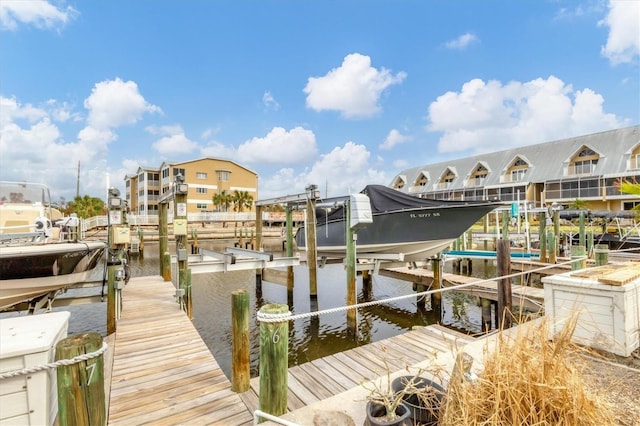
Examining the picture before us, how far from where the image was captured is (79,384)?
2.06 meters

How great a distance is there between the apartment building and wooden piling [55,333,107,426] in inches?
1215

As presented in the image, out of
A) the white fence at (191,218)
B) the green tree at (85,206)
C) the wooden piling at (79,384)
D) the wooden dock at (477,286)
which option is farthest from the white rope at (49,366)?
the green tree at (85,206)

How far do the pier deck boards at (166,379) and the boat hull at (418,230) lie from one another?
6150 mm

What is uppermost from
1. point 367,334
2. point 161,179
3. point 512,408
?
point 161,179

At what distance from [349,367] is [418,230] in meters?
6.05

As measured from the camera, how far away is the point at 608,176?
30688 millimetres

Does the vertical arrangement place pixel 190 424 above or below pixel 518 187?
below

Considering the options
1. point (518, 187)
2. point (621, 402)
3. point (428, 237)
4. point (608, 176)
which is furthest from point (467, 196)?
point (621, 402)

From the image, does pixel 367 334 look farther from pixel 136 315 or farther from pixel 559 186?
pixel 559 186

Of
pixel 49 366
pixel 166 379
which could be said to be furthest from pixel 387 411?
pixel 166 379

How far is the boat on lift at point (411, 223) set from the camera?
911 centimetres

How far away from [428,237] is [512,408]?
779 cm

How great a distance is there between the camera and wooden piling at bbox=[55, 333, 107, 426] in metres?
2.02

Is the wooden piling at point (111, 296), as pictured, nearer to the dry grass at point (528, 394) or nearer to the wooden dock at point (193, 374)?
the wooden dock at point (193, 374)
